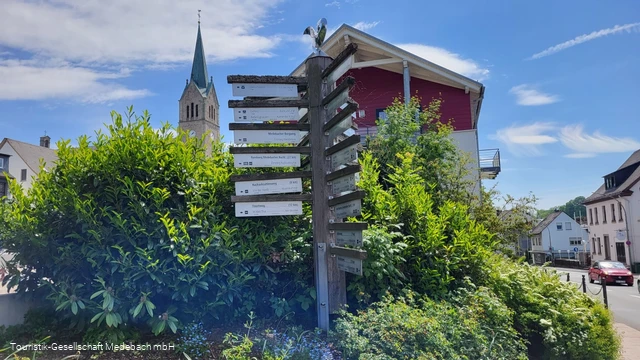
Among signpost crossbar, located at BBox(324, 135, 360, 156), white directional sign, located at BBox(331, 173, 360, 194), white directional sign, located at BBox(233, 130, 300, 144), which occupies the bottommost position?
white directional sign, located at BBox(331, 173, 360, 194)

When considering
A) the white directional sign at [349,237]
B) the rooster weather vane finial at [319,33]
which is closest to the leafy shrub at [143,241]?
the white directional sign at [349,237]

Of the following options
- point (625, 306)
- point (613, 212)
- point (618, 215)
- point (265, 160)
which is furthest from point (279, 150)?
point (613, 212)

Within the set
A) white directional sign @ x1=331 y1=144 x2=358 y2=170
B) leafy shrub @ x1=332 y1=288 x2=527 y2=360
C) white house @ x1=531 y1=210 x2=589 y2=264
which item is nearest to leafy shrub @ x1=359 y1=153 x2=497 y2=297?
leafy shrub @ x1=332 y1=288 x2=527 y2=360

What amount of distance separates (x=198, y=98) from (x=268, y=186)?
6945cm

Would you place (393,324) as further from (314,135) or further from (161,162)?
(161,162)

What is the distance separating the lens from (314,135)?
474cm

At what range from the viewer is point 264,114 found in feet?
15.8

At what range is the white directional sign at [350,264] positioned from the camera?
4048 mm

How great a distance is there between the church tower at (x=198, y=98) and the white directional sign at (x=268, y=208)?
6661cm

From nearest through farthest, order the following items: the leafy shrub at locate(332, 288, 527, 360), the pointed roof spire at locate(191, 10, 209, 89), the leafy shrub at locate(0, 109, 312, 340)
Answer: the leafy shrub at locate(332, 288, 527, 360), the leafy shrub at locate(0, 109, 312, 340), the pointed roof spire at locate(191, 10, 209, 89)

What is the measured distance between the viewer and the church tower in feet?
228

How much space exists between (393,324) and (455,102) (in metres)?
15.8

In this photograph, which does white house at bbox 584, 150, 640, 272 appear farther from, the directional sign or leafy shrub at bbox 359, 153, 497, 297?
the directional sign

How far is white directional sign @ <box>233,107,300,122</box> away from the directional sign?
0.19m
